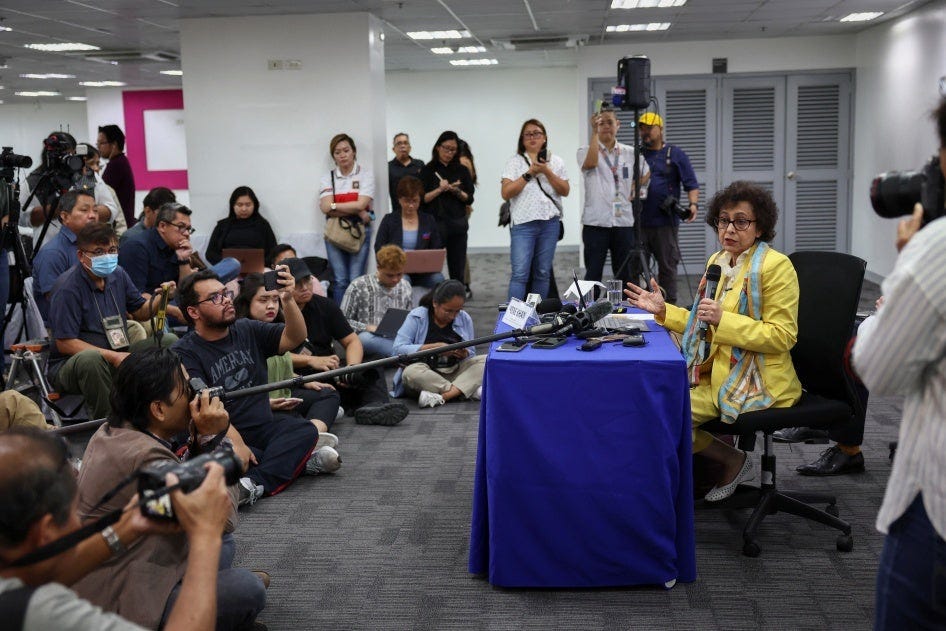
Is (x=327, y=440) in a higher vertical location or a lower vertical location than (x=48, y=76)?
lower

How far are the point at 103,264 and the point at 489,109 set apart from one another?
980cm

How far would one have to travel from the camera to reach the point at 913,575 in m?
1.58

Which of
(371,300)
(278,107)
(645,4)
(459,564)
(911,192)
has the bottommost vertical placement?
(459,564)

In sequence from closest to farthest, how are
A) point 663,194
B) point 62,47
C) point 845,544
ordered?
point 845,544, point 663,194, point 62,47

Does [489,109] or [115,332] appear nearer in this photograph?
[115,332]

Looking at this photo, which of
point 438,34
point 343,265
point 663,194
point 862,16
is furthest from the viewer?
point 438,34

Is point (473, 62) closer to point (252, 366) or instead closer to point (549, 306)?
point (252, 366)

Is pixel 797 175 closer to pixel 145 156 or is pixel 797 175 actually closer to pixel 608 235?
pixel 608 235

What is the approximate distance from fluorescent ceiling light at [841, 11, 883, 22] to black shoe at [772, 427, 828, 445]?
5.92 m

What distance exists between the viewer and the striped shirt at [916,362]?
1.46m

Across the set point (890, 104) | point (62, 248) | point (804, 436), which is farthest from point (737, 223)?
point (890, 104)

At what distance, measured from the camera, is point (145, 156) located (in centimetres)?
1576

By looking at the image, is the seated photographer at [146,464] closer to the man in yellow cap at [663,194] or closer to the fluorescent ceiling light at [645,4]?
the man in yellow cap at [663,194]

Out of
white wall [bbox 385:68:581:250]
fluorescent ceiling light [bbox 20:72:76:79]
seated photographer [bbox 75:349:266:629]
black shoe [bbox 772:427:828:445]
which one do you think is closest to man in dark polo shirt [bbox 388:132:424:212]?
white wall [bbox 385:68:581:250]
